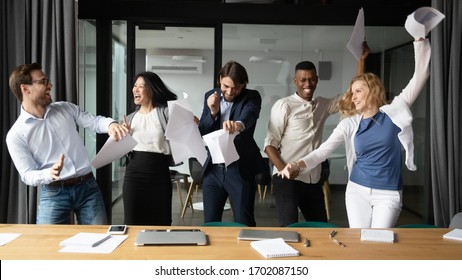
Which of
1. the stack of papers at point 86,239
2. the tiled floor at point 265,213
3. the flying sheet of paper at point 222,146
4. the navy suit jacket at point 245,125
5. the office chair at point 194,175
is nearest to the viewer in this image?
the stack of papers at point 86,239

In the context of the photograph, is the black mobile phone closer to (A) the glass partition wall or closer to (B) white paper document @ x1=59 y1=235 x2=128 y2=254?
(B) white paper document @ x1=59 y1=235 x2=128 y2=254

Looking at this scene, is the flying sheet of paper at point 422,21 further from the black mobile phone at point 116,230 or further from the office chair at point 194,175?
the office chair at point 194,175

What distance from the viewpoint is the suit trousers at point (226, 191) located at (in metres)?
3.62

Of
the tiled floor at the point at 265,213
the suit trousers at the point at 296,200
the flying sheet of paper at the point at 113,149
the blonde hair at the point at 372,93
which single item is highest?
the blonde hair at the point at 372,93

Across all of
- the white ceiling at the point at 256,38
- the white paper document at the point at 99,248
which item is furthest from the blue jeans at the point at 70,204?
the white ceiling at the point at 256,38

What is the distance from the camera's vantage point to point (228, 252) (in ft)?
7.44

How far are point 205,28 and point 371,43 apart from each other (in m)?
1.60

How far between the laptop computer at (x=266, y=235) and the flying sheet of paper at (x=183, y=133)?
115 centimetres

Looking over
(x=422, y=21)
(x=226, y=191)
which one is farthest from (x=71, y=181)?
(x=422, y=21)

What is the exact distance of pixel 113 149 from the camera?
11.4 ft

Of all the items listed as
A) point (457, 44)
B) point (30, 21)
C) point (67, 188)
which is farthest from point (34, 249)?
point (457, 44)

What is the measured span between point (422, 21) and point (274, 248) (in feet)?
6.56
